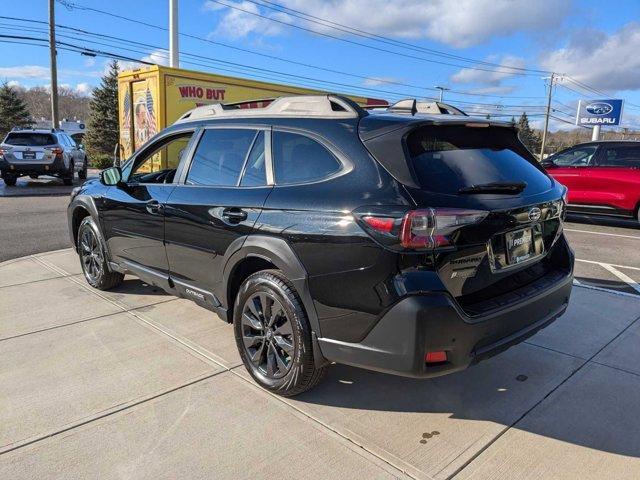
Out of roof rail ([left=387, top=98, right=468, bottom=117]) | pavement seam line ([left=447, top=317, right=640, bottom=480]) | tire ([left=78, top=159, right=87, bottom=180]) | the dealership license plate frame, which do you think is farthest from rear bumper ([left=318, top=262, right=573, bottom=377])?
tire ([left=78, top=159, right=87, bottom=180])

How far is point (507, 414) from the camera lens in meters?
3.12

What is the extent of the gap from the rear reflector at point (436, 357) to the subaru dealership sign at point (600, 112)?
57.7 metres

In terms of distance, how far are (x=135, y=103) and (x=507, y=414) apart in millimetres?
11276

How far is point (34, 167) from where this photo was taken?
622 inches

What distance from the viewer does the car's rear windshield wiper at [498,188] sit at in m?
2.81

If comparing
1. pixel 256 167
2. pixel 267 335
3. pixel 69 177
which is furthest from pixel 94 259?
pixel 69 177

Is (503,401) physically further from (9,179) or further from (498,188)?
(9,179)

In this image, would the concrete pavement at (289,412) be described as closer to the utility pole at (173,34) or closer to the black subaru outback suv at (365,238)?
the black subaru outback suv at (365,238)

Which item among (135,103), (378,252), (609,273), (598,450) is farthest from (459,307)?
(135,103)

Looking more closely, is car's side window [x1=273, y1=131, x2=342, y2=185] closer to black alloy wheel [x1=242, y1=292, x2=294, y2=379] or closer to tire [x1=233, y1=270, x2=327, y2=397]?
tire [x1=233, y1=270, x2=327, y2=397]

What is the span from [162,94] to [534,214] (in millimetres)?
9833

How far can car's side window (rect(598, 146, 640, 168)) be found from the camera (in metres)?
10.6

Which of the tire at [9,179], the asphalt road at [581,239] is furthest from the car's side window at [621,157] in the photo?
the tire at [9,179]

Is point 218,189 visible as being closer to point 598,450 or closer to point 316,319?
Result: point 316,319
